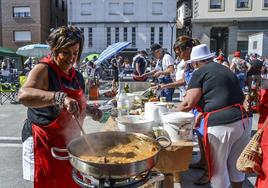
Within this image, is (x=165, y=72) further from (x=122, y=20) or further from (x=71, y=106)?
(x=122, y=20)

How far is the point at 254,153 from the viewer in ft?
6.99

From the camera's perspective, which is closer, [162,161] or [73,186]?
[73,186]

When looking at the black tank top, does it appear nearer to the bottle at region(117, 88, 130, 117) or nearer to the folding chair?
the bottle at region(117, 88, 130, 117)

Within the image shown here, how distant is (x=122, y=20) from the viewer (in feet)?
124

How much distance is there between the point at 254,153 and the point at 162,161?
2.82ft

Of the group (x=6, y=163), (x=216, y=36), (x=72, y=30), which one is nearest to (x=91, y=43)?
(x=216, y=36)

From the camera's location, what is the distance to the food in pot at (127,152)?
5.64 feet

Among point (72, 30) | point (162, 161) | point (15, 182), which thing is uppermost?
point (72, 30)

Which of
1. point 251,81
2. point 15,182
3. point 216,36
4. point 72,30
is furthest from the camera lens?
point 216,36

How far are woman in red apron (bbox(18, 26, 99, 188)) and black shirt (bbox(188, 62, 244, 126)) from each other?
1.25m

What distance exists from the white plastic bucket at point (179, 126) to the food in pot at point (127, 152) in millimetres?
693

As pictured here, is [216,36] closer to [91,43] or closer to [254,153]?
[91,43]

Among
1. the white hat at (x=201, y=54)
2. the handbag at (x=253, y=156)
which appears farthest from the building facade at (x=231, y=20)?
the handbag at (x=253, y=156)

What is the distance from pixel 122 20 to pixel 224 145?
3626cm
